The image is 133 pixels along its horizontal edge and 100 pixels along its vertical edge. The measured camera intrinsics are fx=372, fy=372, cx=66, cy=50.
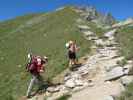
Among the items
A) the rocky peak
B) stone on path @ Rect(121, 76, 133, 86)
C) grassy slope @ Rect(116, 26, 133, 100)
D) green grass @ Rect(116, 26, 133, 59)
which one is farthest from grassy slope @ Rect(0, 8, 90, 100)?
stone on path @ Rect(121, 76, 133, 86)

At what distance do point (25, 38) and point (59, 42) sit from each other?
9.99m

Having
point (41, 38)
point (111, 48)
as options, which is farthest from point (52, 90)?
point (41, 38)

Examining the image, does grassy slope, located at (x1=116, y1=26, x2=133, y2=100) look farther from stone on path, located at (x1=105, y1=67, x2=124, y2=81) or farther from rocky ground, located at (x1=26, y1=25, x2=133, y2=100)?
stone on path, located at (x1=105, y1=67, x2=124, y2=81)

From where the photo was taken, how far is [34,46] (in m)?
40.5

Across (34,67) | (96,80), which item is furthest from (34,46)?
(96,80)

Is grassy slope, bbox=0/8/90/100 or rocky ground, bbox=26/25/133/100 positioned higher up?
grassy slope, bbox=0/8/90/100

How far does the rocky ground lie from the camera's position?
19000mm

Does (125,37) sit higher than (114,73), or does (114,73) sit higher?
(125,37)

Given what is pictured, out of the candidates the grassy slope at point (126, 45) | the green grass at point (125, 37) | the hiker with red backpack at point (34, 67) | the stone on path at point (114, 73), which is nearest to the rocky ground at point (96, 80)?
the stone on path at point (114, 73)

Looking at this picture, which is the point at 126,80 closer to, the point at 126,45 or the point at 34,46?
the point at 126,45

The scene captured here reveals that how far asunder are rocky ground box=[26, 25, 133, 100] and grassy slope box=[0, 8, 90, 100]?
2319 mm

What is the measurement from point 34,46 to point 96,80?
19239 millimetres

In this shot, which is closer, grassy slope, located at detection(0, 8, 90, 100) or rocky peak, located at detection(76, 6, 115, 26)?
grassy slope, located at detection(0, 8, 90, 100)

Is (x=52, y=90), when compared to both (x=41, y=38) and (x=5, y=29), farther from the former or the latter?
(x=5, y=29)
